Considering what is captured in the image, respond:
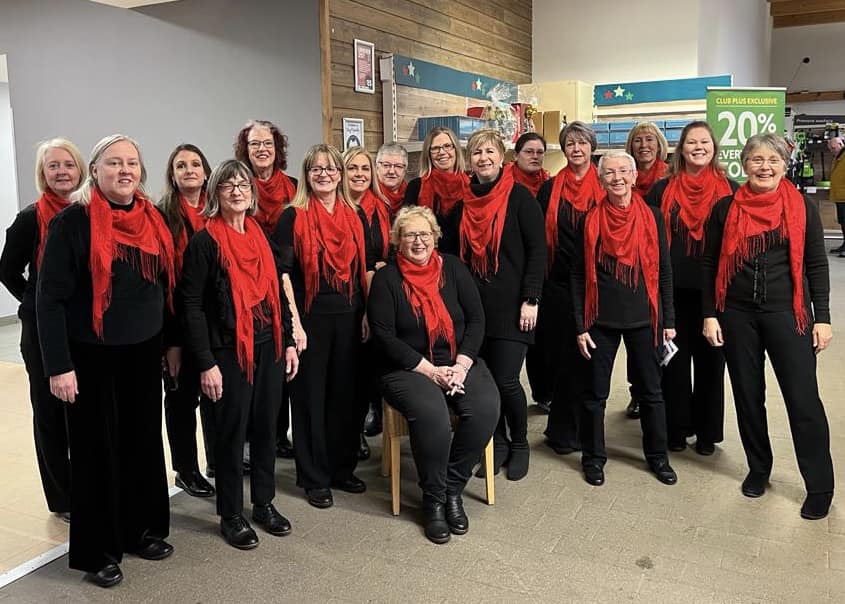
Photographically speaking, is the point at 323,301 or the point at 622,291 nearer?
the point at 323,301

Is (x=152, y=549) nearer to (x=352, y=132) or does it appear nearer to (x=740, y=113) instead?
(x=352, y=132)

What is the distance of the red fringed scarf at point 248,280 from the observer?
2.56m

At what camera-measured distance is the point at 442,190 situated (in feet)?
11.1

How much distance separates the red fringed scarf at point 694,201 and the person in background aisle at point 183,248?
6.12 feet

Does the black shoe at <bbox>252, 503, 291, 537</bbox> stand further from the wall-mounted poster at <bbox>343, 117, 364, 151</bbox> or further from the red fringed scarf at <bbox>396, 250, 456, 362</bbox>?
the wall-mounted poster at <bbox>343, 117, 364, 151</bbox>

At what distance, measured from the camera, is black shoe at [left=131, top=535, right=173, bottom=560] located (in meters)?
2.61

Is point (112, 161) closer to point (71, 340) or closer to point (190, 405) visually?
point (71, 340)

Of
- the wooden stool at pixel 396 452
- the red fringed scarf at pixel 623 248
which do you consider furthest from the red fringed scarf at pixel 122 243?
the red fringed scarf at pixel 623 248

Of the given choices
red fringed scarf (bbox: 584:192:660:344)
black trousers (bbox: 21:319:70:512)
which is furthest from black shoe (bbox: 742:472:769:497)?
black trousers (bbox: 21:319:70:512)

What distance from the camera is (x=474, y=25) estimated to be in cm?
665

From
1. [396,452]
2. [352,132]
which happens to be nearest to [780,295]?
[396,452]

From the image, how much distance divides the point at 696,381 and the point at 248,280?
2.04 metres

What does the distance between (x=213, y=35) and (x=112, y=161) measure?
308cm

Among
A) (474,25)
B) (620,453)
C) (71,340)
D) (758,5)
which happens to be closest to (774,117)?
(474,25)
